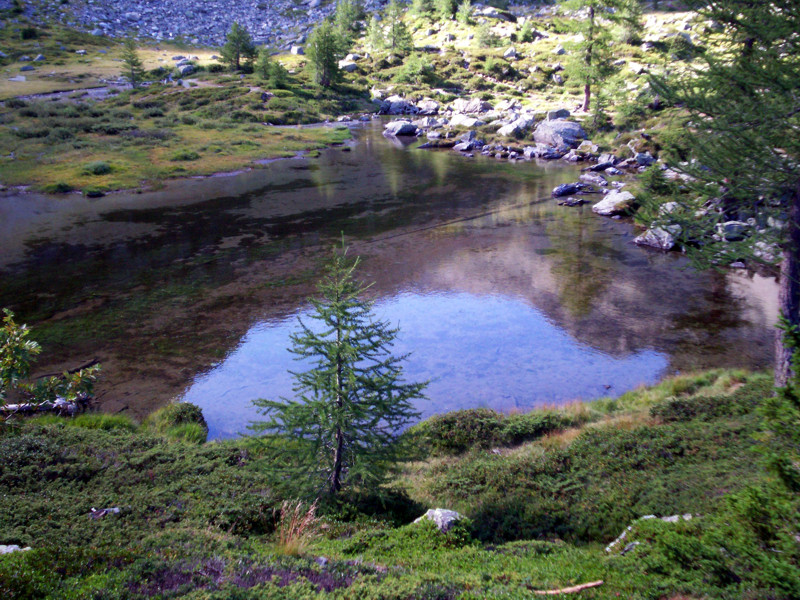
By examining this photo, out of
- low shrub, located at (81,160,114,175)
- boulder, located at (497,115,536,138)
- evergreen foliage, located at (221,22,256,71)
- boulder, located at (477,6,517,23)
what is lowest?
low shrub, located at (81,160,114,175)

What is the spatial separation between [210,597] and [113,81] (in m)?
92.0

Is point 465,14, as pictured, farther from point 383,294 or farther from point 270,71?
point 383,294

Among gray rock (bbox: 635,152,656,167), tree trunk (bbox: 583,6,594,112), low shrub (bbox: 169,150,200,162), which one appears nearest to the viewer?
gray rock (bbox: 635,152,656,167)

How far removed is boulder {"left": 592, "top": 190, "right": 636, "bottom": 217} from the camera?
107ft

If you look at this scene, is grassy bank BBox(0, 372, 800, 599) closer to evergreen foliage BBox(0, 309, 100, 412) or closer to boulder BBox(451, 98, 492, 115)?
evergreen foliage BBox(0, 309, 100, 412)

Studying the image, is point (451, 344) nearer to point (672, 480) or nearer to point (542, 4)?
point (672, 480)

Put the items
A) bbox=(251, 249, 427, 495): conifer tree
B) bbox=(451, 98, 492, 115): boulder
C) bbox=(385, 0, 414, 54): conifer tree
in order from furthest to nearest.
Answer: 1. bbox=(385, 0, 414, 54): conifer tree
2. bbox=(451, 98, 492, 115): boulder
3. bbox=(251, 249, 427, 495): conifer tree

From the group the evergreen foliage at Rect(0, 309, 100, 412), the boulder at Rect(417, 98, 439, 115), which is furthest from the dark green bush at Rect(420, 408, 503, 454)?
the boulder at Rect(417, 98, 439, 115)

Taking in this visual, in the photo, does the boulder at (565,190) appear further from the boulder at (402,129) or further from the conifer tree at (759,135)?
the boulder at (402,129)

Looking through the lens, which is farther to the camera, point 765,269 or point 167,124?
point 167,124

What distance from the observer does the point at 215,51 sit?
378ft

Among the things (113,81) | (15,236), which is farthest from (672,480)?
(113,81)

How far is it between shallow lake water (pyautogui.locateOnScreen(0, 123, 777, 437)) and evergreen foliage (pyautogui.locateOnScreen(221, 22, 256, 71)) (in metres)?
57.7

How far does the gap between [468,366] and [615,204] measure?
21403mm
